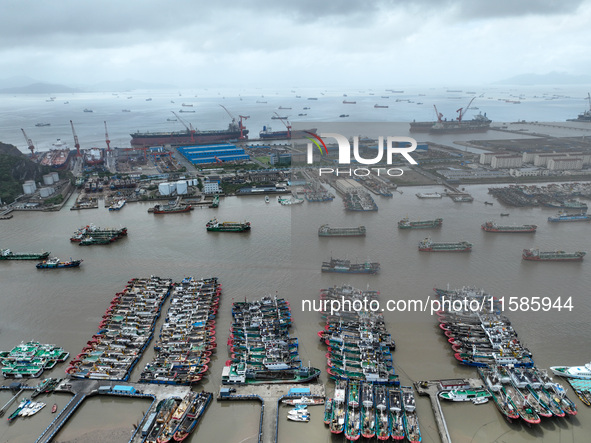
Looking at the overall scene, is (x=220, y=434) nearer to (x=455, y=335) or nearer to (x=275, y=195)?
(x=455, y=335)

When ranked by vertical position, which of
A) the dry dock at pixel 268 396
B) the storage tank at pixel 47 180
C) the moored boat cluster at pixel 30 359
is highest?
the storage tank at pixel 47 180

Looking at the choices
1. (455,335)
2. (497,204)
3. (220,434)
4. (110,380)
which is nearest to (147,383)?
(110,380)

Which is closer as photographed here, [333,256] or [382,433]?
[382,433]

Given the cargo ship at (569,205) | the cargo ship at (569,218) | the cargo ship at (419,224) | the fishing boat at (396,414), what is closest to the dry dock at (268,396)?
the fishing boat at (396,414)

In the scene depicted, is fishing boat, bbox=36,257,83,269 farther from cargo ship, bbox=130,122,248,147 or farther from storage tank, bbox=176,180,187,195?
cargo ship, bbox=130,122,248,147

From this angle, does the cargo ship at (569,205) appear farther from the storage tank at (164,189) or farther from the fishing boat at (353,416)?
the storage tank at (164,189)

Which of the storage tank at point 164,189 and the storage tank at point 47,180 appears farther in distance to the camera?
the storage tank at point 47,180

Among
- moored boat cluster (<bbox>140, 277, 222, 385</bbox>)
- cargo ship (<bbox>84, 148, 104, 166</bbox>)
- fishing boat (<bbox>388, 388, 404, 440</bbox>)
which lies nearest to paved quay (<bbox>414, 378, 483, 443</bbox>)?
fishing boat (<bbox>388, 388, 404, 440</bbox>)
